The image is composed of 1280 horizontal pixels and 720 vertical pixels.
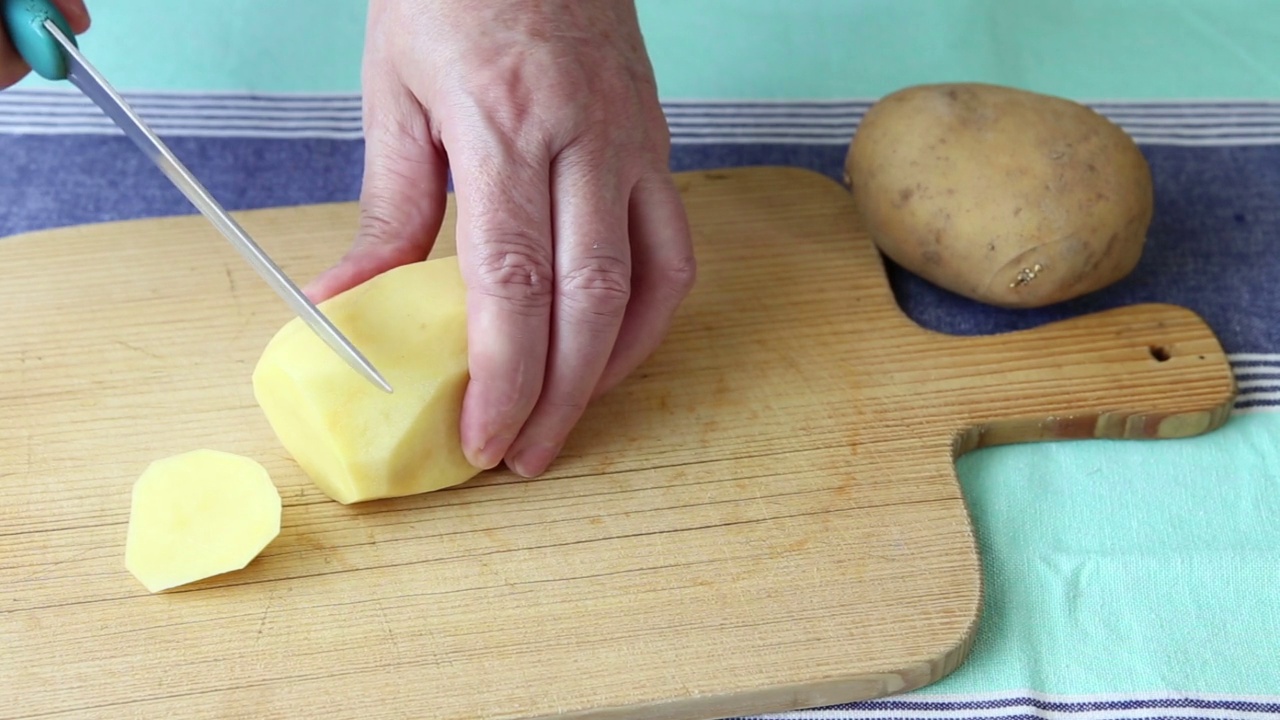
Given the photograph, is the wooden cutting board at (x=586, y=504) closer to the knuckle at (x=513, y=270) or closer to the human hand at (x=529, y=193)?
the human hand at (x=529, y=193)

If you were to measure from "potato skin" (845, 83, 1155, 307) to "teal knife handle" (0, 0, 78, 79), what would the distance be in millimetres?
1154

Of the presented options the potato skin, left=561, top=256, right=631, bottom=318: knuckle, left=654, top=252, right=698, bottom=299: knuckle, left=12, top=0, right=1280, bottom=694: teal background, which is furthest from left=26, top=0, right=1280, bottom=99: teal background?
left=561, top=256, right=631, bottom=318: knuckle

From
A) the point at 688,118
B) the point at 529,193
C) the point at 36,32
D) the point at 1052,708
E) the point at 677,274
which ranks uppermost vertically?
the point at 36,32

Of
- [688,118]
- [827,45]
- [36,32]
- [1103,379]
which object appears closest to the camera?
[36,32]

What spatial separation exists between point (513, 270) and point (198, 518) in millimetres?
515

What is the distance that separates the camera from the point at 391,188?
58.3 inches

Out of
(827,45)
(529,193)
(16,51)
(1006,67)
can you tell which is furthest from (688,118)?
(16,51)

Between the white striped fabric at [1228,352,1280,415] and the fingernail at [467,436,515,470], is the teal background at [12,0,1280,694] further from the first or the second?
the fingernail at [467,436,515,470]

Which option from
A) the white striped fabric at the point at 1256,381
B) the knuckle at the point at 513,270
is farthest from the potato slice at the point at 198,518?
the white striped fabric at the point at 1256,381

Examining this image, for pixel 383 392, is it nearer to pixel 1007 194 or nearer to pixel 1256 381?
pixel 1007 194

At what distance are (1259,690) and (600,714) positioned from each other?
0.79m

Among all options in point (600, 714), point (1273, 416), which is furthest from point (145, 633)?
point (1273, 416)

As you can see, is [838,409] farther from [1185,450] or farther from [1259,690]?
[1259,690]

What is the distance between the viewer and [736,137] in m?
2.15
